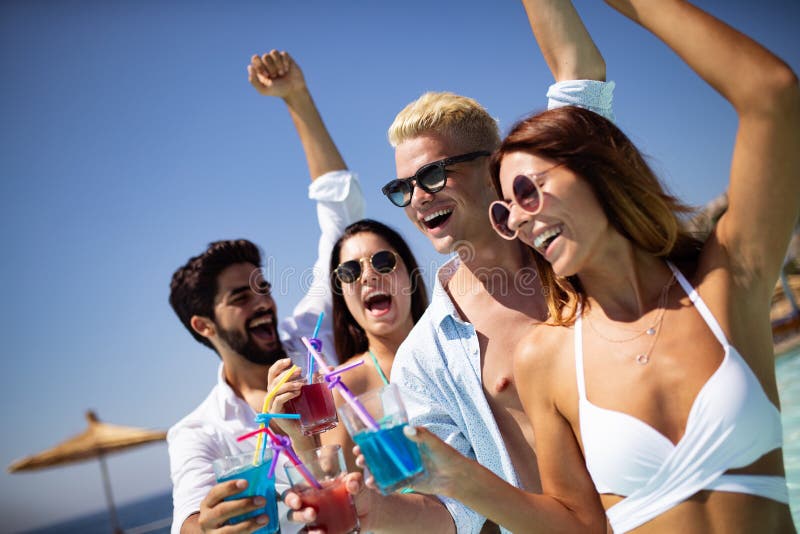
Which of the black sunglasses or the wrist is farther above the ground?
the wrist

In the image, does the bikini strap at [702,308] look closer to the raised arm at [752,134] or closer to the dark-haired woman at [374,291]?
the raised arm at [752,134]

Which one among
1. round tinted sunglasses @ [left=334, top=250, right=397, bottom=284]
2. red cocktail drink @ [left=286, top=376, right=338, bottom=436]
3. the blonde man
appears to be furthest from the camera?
round tinted sunglasses @ [left=334, top=250, right=397, bottom=284]

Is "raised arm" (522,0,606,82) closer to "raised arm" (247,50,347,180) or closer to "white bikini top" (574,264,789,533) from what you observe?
"white bikini top" (574,264,789,533)

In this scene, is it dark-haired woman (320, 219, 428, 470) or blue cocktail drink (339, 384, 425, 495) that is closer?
blue cocktail drink (339, 384, 425, 495)

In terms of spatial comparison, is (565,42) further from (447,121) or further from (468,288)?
(468,288)

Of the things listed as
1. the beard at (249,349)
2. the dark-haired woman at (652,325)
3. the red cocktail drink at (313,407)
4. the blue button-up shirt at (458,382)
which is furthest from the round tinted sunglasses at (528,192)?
the beard at (249,349)

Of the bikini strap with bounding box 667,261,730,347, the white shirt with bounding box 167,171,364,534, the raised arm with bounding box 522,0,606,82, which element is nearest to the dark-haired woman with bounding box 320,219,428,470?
the white shirt with bounding box 167,171,364,534

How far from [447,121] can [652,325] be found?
1.60 meters

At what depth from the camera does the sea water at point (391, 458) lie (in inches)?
74.6

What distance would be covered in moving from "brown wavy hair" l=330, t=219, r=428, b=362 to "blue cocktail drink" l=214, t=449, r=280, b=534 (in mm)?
1989

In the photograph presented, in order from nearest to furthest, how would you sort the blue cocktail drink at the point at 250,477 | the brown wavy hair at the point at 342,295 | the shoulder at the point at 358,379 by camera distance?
1. the blue cocktail drink at the point at 250,477
2. the shoulder at the point at 358,379
3. the brown wavy hair at the point at 342,295

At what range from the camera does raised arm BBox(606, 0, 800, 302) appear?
1787 millimetres

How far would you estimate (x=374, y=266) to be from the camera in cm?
411

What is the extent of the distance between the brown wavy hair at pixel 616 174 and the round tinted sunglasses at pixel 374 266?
198 cm
